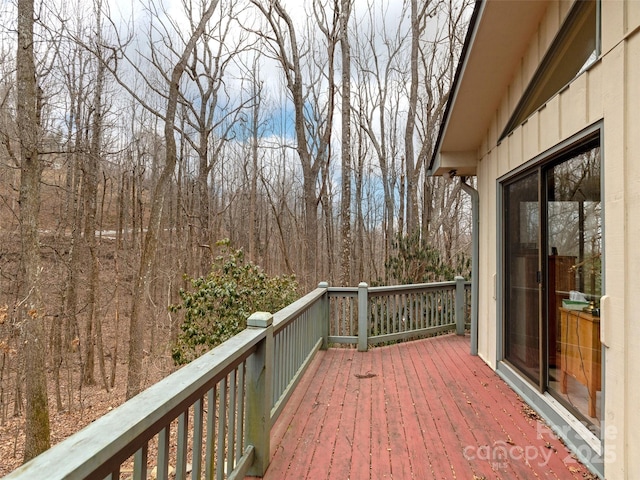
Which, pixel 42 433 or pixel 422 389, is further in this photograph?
pixel 42 433

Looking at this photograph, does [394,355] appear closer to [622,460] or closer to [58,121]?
[622,460]

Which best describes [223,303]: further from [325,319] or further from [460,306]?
[460,306]

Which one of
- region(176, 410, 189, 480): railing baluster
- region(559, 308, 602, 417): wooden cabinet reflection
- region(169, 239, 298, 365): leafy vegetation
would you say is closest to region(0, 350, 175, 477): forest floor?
region(169, 239, 298, 365): leafy vegetation

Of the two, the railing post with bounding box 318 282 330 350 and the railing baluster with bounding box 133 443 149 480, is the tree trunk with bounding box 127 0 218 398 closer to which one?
the railing post with bounding box 318 282 330 350

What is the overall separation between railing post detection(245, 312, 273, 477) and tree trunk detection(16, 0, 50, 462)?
5948 mm

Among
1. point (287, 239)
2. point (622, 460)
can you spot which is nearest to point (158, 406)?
point (622, 460)

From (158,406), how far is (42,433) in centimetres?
729

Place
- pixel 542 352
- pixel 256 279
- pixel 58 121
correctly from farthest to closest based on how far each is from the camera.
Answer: pixel 58 121
pixel 256 279
pixel 542 352

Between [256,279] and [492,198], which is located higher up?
[492,198]

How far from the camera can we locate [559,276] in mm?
2854

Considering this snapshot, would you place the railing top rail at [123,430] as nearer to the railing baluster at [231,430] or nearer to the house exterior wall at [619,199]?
the railing baluster at [231,430]

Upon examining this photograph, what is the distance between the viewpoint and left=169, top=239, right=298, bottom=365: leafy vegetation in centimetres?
562

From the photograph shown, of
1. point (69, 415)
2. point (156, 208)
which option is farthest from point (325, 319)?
point (69, 415)

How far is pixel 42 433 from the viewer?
6.20m
